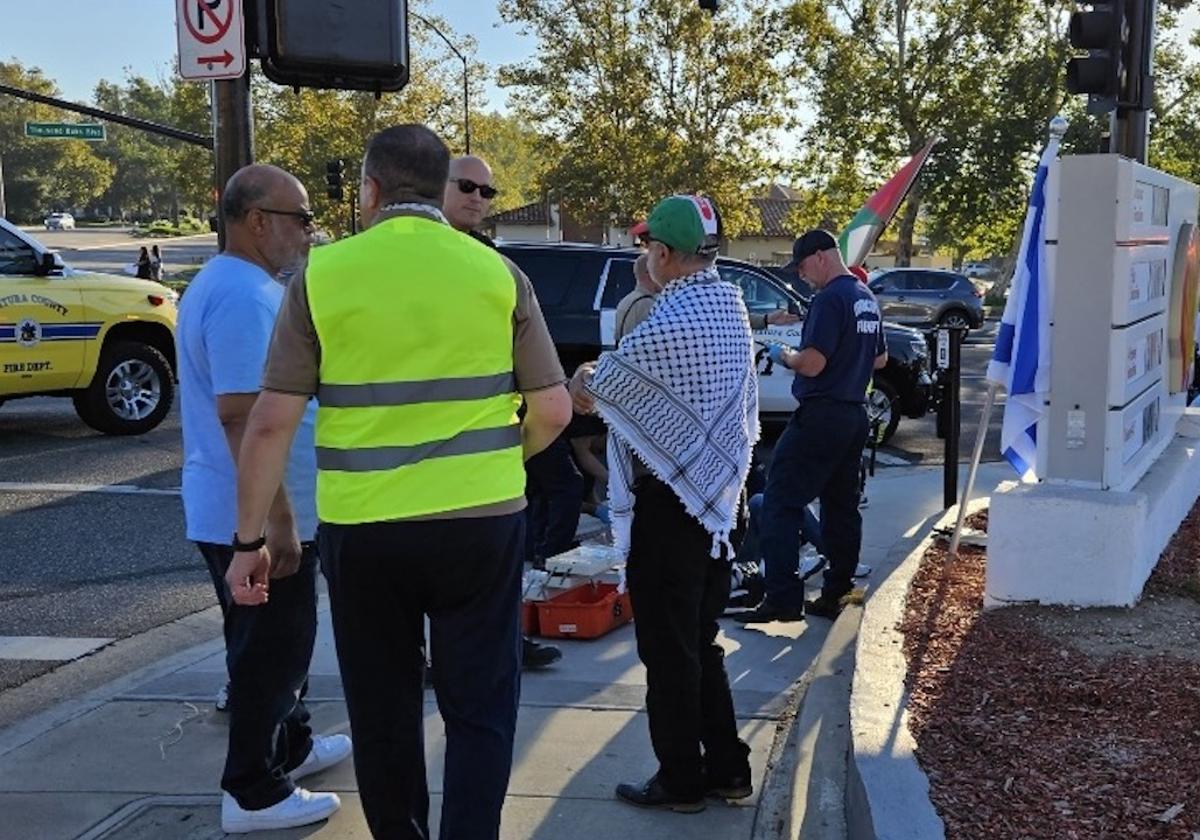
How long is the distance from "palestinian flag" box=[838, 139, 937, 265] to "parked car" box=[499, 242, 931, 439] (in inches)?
84.0

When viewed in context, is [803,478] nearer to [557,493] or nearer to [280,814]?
[557,493]

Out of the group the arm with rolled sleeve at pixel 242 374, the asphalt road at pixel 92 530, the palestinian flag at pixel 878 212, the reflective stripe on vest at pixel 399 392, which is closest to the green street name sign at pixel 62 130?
the asphalt road at pixel 92 530

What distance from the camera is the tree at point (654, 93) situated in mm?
34156

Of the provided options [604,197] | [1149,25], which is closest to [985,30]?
[604,197]

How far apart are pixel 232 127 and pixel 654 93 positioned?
31.2 m

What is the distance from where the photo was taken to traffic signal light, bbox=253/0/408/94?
4.74 metres

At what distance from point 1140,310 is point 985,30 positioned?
32276 mm

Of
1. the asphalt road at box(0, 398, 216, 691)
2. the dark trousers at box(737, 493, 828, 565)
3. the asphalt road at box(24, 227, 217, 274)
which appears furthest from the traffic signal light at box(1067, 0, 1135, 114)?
the asphalt road at box(24, 227, 217, 274)

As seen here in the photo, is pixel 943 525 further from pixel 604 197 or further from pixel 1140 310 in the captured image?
pixel 604 197

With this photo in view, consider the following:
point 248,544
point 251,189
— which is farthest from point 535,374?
point 251,189

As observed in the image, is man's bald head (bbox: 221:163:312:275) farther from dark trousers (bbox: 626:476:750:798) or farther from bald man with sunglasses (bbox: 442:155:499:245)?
dark trousers (bbox: 626:476:750:798)

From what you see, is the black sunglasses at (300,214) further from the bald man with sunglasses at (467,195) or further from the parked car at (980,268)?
the parked car at (980,268)

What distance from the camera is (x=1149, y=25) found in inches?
295

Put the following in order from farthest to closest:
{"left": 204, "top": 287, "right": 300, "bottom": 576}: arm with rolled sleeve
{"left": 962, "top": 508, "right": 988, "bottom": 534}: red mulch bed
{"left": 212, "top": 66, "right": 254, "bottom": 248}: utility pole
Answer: {"left": 962, "top": 508, "right": 988, "bottom": 534}: red mulch bed, {"left": 212, "top": 66, "right": 254, "bottom": 248}: utility pole, {"left": 204, "top": 287, "right": 300, "bottom": 576}: arm with rolled sleeve
